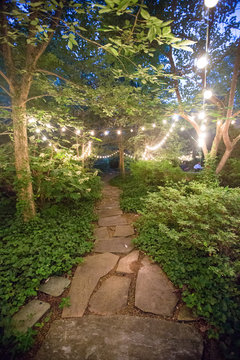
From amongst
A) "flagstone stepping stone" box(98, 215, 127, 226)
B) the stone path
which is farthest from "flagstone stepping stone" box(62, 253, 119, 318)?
"flagstone stepping stone" box(98, 215, 127, 226)

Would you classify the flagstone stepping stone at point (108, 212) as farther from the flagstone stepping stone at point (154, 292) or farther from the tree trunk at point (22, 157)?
the flagstone stepping stone at point (154, 292)

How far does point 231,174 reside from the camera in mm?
7691

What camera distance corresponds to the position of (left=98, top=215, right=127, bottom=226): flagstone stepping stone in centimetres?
522

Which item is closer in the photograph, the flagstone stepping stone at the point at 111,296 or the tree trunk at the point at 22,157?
the flagstone stepping stone at the point at 111,296

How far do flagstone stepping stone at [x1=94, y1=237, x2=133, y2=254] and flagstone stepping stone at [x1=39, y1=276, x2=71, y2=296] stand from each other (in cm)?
106

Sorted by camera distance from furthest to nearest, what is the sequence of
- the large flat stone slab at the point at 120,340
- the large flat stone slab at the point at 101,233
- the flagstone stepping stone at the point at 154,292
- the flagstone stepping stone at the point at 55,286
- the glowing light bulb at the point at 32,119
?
the large flat stone slab at the point at 101,233, the glowing light bulb at the point at 32,119, the flagstone stepping stone at the point at 55,286, the flagstone stepping stone at the point at 154,292, the large flat stone slab at the point at 120,340

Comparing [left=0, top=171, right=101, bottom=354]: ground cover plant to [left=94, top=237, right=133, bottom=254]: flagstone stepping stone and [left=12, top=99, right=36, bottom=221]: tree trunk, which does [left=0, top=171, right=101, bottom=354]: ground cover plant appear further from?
[left=12, top=99, right=36, bottom=221]: tree trunk

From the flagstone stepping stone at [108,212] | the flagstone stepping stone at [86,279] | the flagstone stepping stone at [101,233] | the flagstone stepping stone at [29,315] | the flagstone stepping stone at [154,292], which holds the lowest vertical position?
the flagstone stepping stone at [108,212]

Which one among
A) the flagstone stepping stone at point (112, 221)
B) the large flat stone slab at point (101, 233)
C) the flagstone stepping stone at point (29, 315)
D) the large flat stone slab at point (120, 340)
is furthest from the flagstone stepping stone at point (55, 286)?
the flagstone stepping stone at point (112, 221)

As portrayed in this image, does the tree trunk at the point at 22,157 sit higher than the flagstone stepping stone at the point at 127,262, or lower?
higher

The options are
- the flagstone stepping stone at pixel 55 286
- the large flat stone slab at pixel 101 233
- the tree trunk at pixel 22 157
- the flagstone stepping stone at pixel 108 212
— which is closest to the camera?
the flagstone stepping stone at pixel 55 286

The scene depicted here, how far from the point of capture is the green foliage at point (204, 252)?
7.11 ft

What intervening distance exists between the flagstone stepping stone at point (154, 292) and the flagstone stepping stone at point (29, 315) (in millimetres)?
1462

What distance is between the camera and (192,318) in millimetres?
2188
